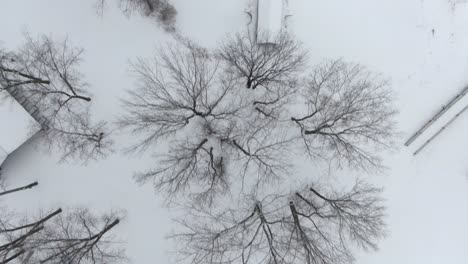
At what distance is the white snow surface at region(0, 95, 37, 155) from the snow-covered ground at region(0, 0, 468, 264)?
0.92m

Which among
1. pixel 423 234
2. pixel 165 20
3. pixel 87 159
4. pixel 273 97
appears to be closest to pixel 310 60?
pixel 273 97

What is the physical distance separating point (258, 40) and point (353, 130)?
18.1 ft

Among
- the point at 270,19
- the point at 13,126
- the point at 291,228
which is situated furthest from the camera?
the point at 270,19

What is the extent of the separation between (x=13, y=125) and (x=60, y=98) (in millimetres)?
2116

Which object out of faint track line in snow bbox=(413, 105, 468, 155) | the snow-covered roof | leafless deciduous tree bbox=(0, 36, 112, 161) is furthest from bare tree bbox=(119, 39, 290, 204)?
faint track line in snow bbox=(413, 105, 468, 155)

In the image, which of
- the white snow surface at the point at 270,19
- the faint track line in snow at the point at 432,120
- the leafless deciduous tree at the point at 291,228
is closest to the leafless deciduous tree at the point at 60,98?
the leafless deciduous tree at the point at 291,228

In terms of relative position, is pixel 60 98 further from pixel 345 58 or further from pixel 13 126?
pixel 345 58

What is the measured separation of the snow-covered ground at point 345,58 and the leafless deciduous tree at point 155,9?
1.04ft

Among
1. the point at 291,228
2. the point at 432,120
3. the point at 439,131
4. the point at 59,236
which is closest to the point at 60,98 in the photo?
the point at 59,236

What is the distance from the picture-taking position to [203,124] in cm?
1620

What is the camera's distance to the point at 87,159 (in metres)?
16.3

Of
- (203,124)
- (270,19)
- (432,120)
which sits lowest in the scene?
(203,124)

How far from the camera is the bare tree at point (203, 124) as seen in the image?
15734 millimetres

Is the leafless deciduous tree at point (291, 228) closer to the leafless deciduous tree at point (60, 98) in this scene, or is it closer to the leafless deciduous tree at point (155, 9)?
the leafless deciduous tree at point (60, 98)
